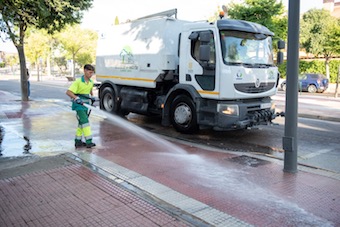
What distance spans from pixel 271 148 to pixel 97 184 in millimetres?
4400

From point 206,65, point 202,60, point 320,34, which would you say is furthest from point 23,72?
point 320,34

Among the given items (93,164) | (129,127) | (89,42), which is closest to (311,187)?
(93,164)

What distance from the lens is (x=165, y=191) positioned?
4.78 m

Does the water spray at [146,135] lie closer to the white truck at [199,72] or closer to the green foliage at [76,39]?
the white truck at [199,72]

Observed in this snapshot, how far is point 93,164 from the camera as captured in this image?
19.7 feet

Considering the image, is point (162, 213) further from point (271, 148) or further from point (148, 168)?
point (271, 148)

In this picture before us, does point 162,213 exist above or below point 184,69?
below

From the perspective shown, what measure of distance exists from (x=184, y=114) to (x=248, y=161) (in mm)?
2917

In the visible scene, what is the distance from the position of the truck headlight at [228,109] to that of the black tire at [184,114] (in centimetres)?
83

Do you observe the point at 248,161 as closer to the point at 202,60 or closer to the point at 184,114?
the point at 202,60

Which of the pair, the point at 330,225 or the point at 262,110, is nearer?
the point at 330,225

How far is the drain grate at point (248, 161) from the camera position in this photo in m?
6.34

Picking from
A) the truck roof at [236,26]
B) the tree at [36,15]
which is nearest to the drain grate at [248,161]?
the truck roof at [236,26]

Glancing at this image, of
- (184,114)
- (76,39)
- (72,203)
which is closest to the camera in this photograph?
(72,203)
